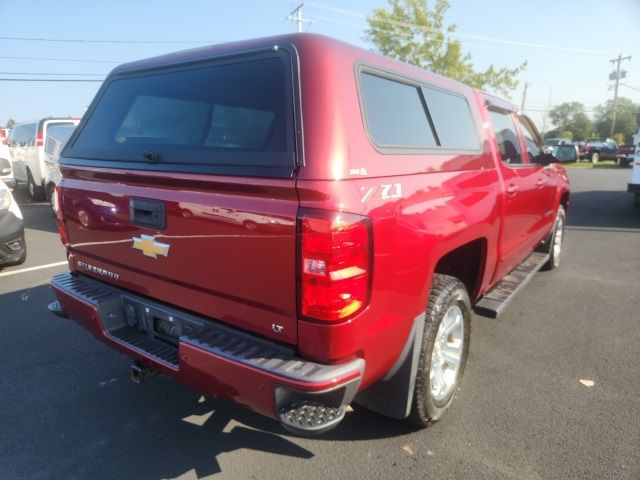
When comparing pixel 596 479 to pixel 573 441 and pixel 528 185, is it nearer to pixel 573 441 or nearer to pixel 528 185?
pixel 573 441

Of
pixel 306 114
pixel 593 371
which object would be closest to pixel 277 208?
pixel 306 114

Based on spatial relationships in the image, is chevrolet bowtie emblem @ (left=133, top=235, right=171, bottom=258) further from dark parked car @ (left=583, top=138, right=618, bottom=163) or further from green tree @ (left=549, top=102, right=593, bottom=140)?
green tree @ (left=549, top=102, right=593, bottom=140)

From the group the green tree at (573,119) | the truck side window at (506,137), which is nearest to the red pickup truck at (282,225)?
the truck side window at (506,137)

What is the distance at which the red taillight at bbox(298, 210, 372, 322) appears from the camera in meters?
1.81

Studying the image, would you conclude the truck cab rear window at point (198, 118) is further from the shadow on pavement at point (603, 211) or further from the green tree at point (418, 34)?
the green tree at point (418, 34)

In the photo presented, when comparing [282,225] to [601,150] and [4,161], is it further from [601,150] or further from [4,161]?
[601,150]

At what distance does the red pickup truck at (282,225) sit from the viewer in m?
1.89

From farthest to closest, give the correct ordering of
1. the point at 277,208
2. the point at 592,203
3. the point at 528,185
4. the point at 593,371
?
the point at 592,203 < the point at 528,185 < the point at 593,371 < the point at 277,208

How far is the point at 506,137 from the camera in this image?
3.86 metres

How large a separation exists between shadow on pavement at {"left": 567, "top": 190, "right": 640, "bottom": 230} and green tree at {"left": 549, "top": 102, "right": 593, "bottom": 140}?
73033 mm

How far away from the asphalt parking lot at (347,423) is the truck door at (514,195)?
0.77 meters

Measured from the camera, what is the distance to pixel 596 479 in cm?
234

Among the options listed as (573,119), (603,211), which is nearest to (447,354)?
(603,211)

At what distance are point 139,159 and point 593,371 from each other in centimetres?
341
